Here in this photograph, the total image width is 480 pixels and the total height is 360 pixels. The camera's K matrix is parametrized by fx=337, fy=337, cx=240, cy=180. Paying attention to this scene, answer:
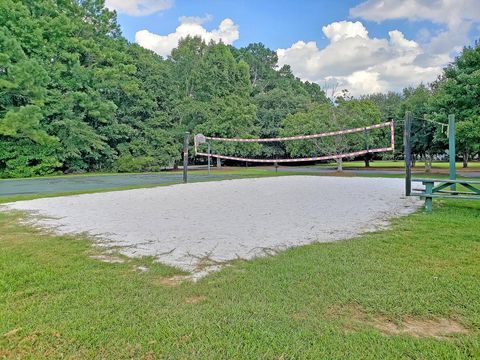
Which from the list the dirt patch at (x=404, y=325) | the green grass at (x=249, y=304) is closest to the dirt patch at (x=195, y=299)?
the green grass at (x=249, y=304)

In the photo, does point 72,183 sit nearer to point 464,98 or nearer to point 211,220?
point 211,220

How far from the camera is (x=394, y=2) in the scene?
11898 millimetres

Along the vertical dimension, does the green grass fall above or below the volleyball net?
below

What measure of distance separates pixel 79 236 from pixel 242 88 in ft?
83.8

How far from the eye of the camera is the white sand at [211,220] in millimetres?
3801

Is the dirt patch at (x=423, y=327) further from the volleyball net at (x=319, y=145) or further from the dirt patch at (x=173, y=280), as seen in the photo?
the volleyball net at (x=319, y=145)

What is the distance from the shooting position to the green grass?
1805mm

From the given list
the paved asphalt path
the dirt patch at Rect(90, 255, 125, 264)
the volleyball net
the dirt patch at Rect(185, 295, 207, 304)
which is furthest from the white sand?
the volleyball net

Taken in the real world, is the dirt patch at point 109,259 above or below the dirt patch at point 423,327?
above

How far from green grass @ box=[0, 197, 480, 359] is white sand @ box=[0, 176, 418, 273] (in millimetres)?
426

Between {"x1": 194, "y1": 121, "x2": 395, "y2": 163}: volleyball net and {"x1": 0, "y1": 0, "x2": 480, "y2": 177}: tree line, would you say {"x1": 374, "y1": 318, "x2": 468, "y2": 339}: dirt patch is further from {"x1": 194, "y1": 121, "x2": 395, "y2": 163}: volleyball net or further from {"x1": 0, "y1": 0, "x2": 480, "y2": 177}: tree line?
{"x1": 0, "y1": 0, "x2": 480, "y2": 177}: tree line

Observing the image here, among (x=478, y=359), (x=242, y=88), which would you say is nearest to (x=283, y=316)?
(x=478, y=359)

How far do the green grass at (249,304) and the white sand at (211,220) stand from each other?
0.43 m

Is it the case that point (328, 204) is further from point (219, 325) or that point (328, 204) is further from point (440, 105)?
point (440, 105)
